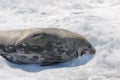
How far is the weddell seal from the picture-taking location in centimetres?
421

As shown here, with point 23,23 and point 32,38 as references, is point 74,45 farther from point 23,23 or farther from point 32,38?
point 23,23

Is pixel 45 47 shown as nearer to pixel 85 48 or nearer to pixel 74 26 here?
pixel 85 48

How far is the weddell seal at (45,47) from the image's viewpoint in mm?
4211

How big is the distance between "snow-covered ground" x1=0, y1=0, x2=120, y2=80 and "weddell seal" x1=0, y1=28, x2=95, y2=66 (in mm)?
80

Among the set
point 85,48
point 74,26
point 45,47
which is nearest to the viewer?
point 45,47

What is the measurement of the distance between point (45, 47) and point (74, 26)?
933 mm

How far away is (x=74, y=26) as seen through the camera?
5023 millimetres

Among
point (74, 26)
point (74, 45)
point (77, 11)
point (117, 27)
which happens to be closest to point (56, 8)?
point (77, 11)

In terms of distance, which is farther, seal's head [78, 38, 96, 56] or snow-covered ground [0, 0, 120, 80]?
seal's head [78, 38, 96, 56]

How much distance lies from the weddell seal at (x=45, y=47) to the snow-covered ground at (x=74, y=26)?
8 cm

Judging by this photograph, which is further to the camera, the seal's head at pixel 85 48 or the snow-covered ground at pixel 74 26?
the seal's head at pixel 85 48

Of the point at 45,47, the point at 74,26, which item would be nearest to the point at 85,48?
the point at 45,47

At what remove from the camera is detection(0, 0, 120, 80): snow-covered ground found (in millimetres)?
3959

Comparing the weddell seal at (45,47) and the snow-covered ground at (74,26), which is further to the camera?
the weddell seal at (45,47)
